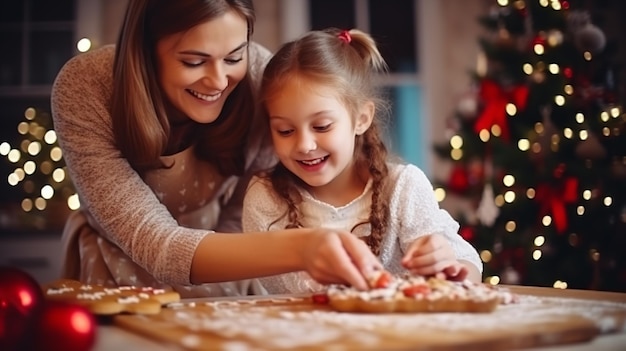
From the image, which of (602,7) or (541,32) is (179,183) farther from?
(602,7)

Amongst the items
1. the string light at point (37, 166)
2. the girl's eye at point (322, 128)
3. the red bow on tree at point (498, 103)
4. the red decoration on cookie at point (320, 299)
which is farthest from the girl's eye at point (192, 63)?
the string light at point (37, 166)

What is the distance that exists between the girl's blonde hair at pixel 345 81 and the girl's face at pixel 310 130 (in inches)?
1.1

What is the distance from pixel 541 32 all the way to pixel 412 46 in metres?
1.81

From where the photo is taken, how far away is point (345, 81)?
1.89m

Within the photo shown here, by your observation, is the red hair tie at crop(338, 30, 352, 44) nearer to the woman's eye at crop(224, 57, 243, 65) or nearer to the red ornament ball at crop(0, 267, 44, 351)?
the woman's eye at crop(224, 57, 243, 65)

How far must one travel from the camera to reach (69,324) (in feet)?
3.21

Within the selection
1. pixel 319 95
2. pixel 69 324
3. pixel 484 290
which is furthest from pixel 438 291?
pixel 319 95

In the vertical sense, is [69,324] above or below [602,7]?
below

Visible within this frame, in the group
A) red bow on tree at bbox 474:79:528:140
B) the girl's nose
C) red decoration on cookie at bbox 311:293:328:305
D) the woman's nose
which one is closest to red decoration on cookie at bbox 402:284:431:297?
red decoration on cookie at bbox 311:293:328:305

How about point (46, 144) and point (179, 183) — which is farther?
point (46, 144)

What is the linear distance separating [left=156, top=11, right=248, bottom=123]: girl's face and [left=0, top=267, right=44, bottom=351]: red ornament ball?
0.79 m

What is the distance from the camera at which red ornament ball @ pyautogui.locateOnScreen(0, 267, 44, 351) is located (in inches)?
39.4

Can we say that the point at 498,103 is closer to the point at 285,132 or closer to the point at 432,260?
the point at 285,132

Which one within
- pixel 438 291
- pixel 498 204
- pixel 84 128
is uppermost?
pixel 84 128
